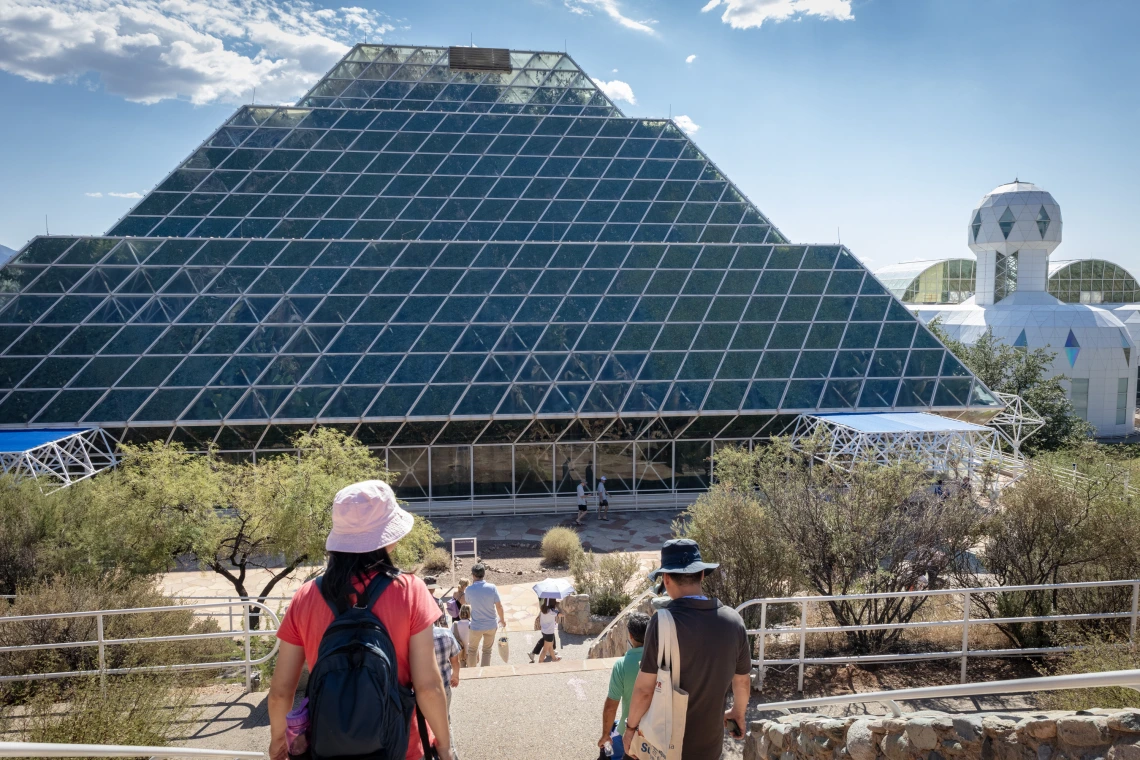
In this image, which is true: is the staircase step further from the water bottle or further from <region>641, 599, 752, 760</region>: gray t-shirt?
the water bottle

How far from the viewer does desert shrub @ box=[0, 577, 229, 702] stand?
301 inches

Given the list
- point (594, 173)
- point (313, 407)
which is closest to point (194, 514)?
point (313, 407)

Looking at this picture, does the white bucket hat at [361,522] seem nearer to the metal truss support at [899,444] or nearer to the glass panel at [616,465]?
the metal truss support at [899,444]

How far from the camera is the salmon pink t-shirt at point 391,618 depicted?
3.26 m

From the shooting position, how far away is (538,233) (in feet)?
90.4

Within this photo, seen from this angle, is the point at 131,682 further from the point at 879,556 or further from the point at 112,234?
the point at 112,234

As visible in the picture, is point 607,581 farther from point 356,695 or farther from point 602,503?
point 356,695

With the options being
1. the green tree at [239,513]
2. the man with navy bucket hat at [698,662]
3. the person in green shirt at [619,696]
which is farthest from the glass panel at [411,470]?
the man with navy bucket hat at [698,662]

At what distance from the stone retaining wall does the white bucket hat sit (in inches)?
132

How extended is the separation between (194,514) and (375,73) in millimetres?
25361

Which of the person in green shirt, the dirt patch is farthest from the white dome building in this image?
the person in green shirt

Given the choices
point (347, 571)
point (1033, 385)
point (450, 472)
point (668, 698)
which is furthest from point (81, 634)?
point (1033, 385)

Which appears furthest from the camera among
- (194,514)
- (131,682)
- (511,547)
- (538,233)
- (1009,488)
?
(538,233)

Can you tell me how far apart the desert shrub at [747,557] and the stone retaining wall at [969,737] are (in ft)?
17.6
